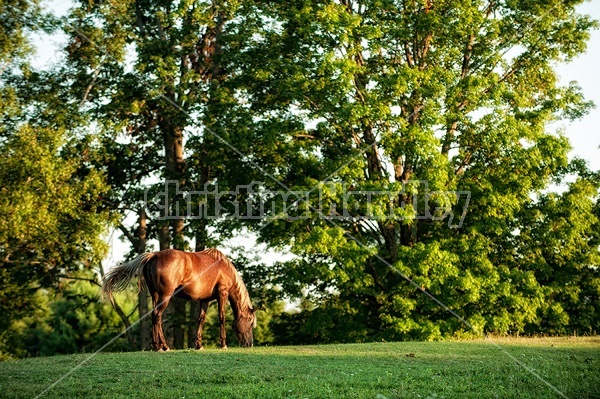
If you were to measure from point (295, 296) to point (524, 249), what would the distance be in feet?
30.1

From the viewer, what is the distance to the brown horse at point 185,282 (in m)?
17.7

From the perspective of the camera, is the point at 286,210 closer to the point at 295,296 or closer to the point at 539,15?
the point at 295,296

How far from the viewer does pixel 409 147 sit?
23.9m

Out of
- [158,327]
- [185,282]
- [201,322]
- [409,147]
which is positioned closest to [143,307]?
[201,322]

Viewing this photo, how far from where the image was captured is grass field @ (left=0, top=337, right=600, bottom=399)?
398 inches

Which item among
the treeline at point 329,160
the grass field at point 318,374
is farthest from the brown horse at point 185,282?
the treeline at point 329,160

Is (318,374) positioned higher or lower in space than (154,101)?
lower

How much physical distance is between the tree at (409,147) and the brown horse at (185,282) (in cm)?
446

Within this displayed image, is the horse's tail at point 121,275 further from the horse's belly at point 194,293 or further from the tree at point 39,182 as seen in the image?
the tree at point 39,182

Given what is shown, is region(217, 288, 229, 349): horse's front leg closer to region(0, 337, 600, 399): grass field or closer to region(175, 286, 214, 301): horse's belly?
region(175, 286, 214, 301): horse's belly

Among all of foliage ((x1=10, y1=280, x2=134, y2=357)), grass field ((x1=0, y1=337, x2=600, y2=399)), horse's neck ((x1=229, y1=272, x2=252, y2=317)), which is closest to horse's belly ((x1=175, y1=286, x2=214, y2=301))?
horse's neck ((x1=229, y1=272, x2=252, y2=317))

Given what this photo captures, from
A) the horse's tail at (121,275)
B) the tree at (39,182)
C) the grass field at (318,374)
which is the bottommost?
the grass field at (318,374)

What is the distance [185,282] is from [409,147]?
976 cm

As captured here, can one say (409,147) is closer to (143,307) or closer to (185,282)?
(185,282)
